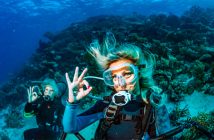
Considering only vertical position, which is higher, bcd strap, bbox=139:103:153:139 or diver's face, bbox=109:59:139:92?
diver's face, bbox=109:59:139:92

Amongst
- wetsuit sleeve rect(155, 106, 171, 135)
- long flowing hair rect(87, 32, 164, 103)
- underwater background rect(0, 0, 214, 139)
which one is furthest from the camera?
underwater background rect(0, 0, 214, 139)

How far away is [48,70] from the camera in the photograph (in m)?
14.3

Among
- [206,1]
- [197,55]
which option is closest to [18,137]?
[197,55]

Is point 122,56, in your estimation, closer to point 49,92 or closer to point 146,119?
point 146,119

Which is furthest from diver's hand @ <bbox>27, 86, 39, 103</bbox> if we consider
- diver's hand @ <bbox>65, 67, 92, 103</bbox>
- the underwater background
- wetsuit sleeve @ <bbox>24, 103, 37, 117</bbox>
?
diver's hand @ <bbox>65, 67, 92, 103</bbox>

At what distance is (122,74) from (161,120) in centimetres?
77

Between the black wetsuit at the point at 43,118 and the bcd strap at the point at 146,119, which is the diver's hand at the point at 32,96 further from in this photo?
the bcd strap at the point at 146,119

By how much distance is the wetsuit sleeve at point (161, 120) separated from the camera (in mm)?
3244

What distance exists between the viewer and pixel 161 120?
3.27 m

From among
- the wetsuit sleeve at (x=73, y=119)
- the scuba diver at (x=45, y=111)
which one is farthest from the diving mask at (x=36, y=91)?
the wetsuit sleeve at (x=73, y=119)

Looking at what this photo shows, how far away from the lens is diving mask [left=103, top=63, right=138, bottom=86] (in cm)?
348

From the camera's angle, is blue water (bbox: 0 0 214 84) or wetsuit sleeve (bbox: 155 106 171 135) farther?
blue water (bbox: 0 0 214 84)

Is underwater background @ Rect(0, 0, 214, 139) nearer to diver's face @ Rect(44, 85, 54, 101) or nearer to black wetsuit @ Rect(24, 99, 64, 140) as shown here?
black wetsuit @ Rect(24, 99, 64, 140)

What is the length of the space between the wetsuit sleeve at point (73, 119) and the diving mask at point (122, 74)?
1.68 feet
